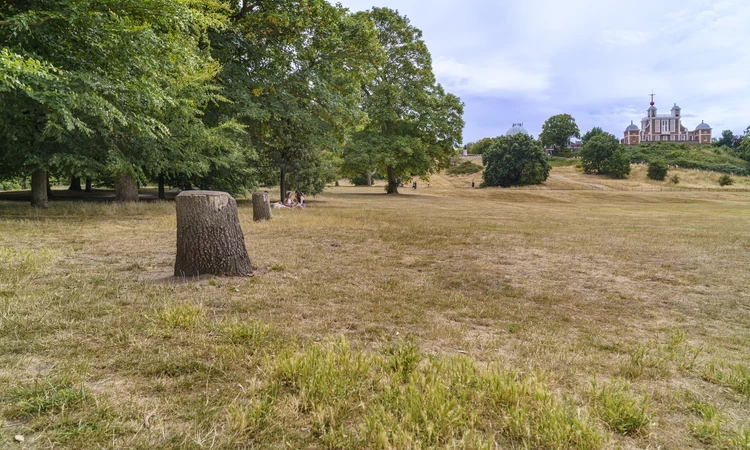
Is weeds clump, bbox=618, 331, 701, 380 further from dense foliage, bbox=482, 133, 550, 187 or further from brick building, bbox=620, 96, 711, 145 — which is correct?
brick building, bbox=620, 96, 711, 145

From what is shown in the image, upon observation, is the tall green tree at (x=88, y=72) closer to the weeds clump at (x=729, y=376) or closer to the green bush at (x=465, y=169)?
the weeds clump at (x=729, y=376)

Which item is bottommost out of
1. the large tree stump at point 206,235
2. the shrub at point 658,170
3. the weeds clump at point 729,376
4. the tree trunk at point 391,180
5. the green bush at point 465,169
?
the weeds clump at point 729,376

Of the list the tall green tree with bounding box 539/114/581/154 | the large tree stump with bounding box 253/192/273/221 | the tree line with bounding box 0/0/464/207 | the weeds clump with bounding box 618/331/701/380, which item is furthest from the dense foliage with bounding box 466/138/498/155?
the weeds clump with bounding box 618/331/701/380

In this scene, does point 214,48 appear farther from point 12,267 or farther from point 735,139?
point 735,139

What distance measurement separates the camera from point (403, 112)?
35750mm

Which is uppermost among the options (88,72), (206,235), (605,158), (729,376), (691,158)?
(691,158)

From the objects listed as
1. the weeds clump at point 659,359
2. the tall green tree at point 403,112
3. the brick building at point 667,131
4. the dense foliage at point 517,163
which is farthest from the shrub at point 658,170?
the brick building at point 667,131

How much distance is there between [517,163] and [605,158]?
20385 mm

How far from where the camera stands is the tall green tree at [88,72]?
796 cm

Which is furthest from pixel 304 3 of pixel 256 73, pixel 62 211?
pixel 62 211

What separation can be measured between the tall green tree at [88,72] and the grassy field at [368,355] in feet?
11.3

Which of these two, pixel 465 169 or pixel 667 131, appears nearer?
pixel 465 169

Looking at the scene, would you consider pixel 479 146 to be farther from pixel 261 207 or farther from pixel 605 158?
pixel 261 207

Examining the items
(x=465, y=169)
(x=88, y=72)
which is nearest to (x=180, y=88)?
(x=88, y=72)
